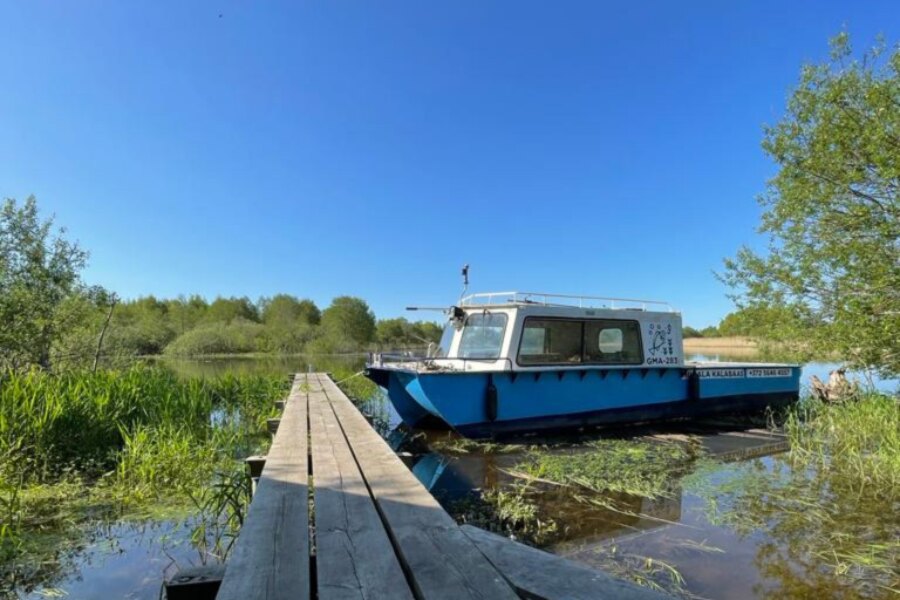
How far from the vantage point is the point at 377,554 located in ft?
6.64

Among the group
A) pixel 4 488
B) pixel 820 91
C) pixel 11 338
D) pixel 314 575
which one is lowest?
pixel 4 488

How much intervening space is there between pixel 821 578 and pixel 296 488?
3604mm

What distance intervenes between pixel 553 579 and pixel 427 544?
23.2 inches

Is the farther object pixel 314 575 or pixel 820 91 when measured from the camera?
pixel 820 91

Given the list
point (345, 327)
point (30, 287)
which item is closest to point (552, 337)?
point (30, 287)

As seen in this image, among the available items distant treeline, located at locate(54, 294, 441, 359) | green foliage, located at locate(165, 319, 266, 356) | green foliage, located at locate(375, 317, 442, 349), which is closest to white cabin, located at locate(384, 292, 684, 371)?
distant treeline, located at locate(54, 294, 441, 359)

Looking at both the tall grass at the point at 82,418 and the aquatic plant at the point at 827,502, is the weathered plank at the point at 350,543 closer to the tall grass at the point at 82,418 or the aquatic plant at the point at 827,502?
the aquatic plant at the point at 827,502

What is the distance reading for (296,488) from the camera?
10.2 feet

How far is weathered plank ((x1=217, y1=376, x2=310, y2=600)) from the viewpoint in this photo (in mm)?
1739

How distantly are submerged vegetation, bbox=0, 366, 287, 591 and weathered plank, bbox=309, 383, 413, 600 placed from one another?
1.16 metres

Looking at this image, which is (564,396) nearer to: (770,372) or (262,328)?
(770,372)

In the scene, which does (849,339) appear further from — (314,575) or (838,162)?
(314,575)

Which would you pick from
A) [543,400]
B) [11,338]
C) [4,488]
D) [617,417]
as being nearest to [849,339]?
[617,417]

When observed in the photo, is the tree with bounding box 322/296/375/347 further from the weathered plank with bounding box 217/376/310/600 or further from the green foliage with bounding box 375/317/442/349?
the weathered plank with bounding box 217/376/310/600
